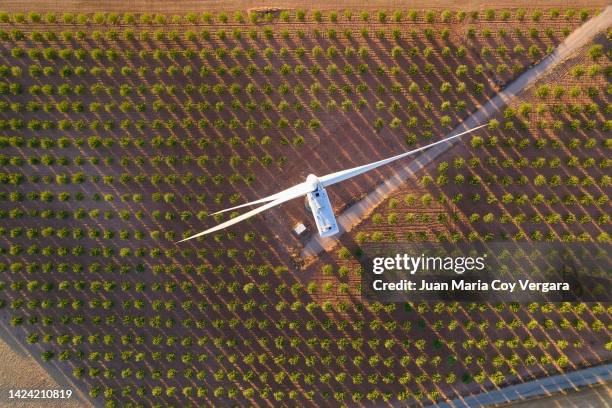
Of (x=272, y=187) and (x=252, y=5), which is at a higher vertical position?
(x=252, y=5)

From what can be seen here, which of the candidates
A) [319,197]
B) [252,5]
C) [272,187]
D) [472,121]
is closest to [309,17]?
[252,5]

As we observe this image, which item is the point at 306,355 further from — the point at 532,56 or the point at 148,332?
the point at 532,56

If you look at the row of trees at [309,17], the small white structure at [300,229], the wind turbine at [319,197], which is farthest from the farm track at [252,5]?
the small white structure at [300,229]

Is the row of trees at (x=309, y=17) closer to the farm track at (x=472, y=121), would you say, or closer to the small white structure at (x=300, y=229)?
the farm track at (x=472, y=121)

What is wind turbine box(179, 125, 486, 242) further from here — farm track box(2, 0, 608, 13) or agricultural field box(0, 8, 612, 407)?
farm track box(2, 0, 608, 13)

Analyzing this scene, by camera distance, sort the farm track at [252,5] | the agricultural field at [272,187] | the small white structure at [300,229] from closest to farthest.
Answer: the small white structure at [300,229], the agricultural field at [272,187], the farm track at [252,5]

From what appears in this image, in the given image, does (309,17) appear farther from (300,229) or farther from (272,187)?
(300,229)

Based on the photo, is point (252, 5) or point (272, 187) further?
point (252, 5)

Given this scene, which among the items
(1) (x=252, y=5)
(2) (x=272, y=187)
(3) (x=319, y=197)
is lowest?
(3) (x=319, y=197)

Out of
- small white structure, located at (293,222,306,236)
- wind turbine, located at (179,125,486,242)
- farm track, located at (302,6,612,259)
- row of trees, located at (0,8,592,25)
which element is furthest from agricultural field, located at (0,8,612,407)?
wind turbine, located at (179,125,486,242)
